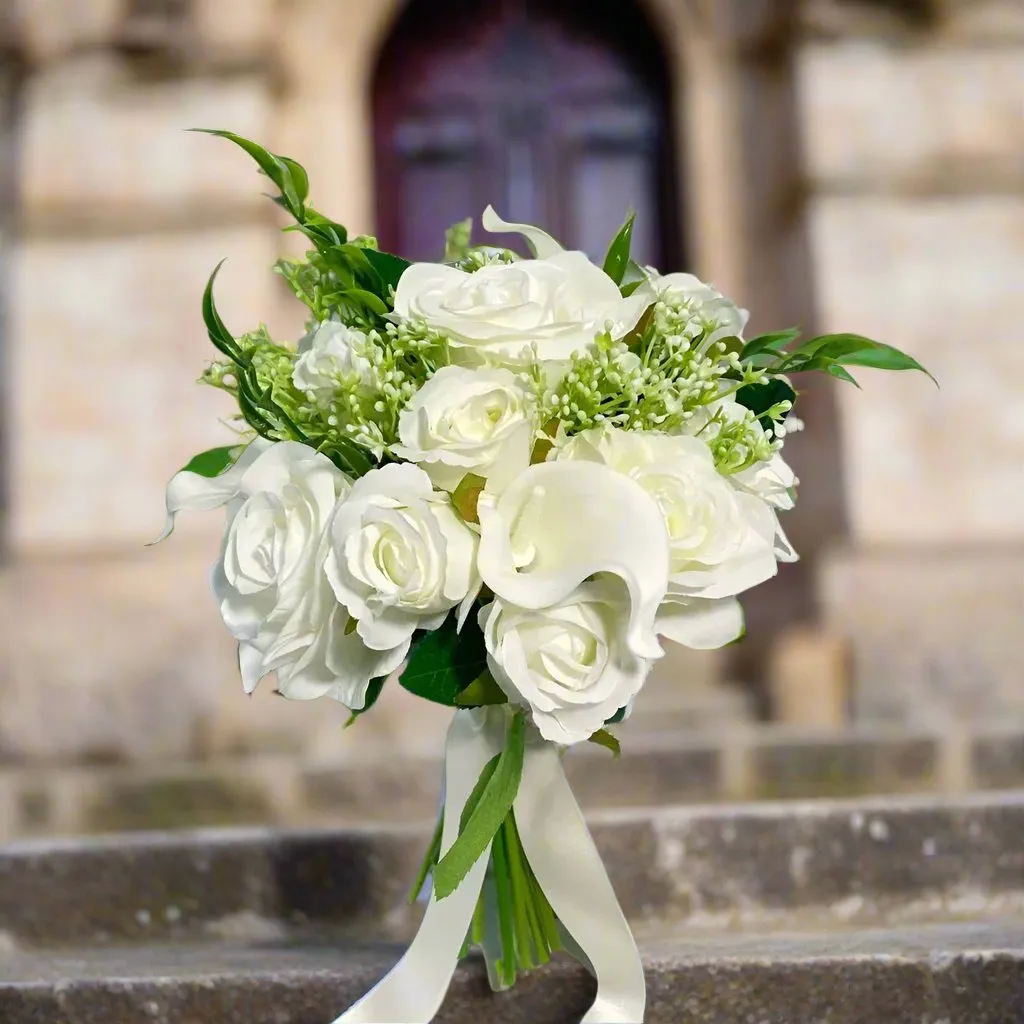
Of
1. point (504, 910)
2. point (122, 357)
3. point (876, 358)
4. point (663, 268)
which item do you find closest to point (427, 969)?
point (504, 910)

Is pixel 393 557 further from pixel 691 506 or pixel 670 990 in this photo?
pixel 670 990

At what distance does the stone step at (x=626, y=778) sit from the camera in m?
2.28

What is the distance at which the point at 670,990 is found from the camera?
3.32 ft

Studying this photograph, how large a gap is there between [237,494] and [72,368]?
2.36 meters

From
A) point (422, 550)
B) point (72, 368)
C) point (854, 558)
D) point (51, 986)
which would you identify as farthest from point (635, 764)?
point (72, 368)

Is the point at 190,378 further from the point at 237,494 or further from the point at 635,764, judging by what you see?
the point at 237,494

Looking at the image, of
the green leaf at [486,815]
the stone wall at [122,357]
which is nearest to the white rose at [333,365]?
the green leaf at [486,815]

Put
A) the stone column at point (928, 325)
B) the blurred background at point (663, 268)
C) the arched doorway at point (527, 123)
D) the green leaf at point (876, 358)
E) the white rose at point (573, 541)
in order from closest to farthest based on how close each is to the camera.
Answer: the white rose at point (573, 541) < the green leaf at point (876, 358) < the blurred background at point (663, 268) < the stone column at point (928, 325) < the arched doorway at point (527, 123)

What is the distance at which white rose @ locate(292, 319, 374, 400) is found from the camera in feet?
2.88

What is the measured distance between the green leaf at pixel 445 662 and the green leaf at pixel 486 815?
6cm

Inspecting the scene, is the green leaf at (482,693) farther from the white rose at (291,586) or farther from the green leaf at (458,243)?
the green leaf at (458,243)

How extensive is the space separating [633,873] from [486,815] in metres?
0.68

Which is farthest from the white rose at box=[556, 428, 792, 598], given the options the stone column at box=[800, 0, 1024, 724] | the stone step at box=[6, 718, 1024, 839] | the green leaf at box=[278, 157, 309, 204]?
the stone column at box=[800, 0, 1024, 724]

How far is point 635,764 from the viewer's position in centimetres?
235
